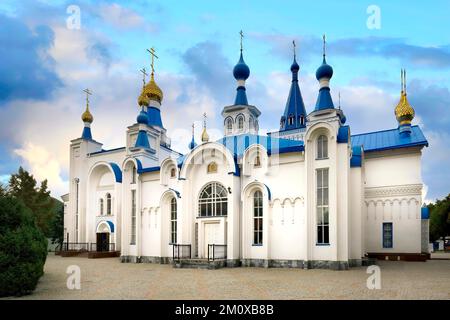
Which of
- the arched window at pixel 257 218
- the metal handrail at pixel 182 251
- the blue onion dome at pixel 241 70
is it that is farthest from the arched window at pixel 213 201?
→ the blue onion dome at pixel 241 70

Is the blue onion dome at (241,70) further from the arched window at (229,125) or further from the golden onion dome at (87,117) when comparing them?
the golden onion dome at (87,117)

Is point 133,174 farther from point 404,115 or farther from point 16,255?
point 404,115

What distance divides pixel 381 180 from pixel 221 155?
1086 cm

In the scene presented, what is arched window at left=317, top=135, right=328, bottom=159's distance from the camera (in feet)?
55.7

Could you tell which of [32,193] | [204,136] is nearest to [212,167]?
[204,136]

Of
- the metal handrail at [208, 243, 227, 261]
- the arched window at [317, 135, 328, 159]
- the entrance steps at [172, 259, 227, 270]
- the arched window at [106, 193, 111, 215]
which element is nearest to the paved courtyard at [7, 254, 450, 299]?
the entrance steps at [172, 259, 227, 270]

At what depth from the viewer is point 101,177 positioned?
31.0 metres

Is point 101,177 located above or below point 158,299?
above

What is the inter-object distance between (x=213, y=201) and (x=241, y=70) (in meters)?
9.82

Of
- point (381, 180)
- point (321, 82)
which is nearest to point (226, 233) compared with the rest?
point (321, 82)

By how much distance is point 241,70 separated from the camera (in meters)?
24.2

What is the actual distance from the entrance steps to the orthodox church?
156 millimetres
